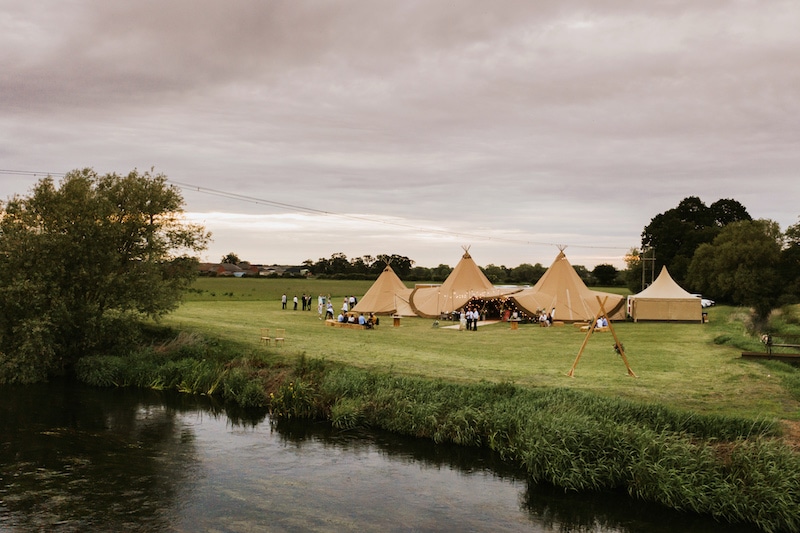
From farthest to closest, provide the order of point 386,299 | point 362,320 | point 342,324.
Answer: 1. point 386,299
2. point 342,324
3. point 362,320

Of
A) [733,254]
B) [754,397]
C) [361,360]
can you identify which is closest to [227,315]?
[361,360]

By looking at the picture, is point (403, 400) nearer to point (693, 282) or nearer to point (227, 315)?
point (227, 315)

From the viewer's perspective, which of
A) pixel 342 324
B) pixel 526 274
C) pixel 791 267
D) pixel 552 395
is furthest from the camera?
pixel 526 274

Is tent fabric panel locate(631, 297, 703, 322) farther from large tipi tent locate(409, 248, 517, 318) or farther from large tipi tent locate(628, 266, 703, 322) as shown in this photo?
large tipi tent locate(409, 248, 517, 318)

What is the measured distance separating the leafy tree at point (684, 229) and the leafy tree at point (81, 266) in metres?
53.8

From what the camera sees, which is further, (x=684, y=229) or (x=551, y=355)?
(x=684, y=229)

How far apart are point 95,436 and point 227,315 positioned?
21.4 meters

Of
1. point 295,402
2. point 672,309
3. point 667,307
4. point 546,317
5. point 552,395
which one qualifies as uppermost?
point 667,307

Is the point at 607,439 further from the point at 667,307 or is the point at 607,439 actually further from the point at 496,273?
the point at 496,273

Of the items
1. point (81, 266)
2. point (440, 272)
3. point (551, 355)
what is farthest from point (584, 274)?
point (81, 266)

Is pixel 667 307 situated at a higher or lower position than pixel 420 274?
lower

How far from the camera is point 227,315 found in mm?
38562

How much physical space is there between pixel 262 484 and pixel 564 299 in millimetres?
27983

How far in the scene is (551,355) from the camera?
24.7 meters
